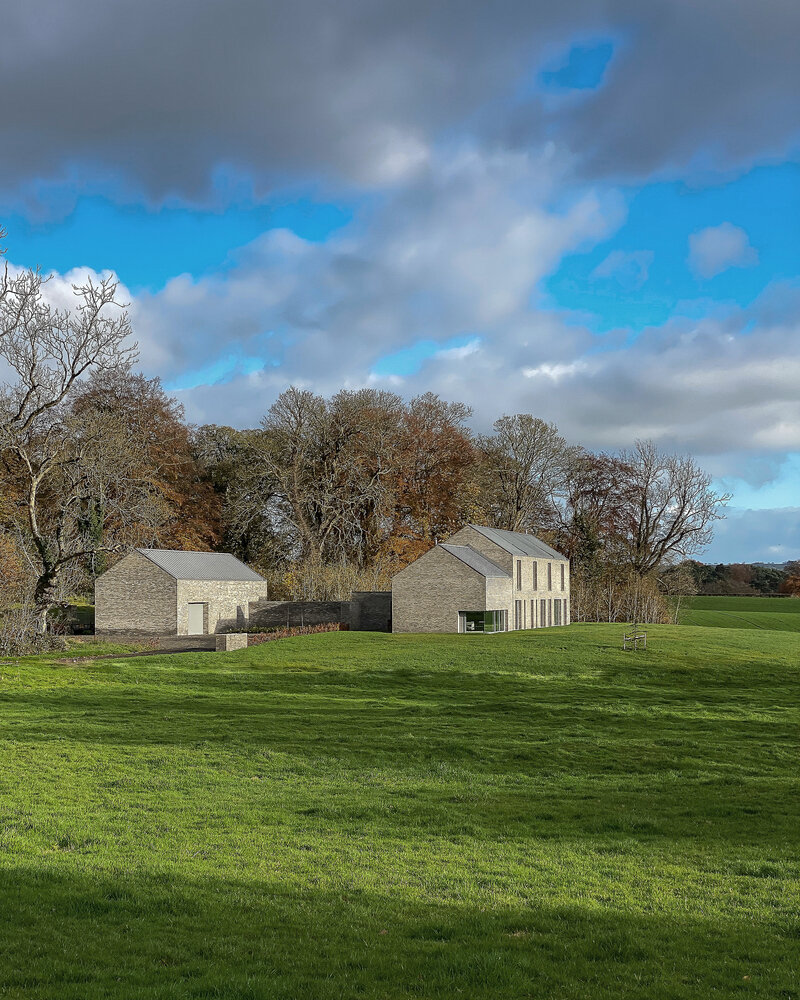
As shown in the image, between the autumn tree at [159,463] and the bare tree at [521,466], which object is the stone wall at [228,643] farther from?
the bare tree at [521,466]

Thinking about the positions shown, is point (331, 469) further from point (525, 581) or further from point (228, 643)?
point (228, 643)

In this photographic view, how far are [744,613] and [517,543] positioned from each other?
3385cm

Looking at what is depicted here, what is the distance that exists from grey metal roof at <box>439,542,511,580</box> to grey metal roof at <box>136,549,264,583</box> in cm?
1496

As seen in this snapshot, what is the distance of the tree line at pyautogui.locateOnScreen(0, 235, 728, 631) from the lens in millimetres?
62000

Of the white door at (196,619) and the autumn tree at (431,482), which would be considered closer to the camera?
the white door at (196,619)

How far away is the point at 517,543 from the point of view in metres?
60.2

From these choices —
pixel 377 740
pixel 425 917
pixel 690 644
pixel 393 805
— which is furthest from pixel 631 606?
pixel 425 917

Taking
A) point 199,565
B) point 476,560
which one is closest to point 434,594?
point 476,560

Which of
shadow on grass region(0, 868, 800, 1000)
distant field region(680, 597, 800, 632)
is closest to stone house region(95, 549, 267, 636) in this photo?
distant field region(680, 597, 800, 632)

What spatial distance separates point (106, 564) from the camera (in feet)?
204

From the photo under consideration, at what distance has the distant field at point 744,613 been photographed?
74.2 metres

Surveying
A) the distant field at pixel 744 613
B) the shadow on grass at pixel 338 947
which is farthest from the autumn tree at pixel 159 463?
the shadow on grass at pixel 338 947

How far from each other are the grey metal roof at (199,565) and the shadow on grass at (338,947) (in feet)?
150

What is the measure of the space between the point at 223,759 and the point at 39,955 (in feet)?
32.8
